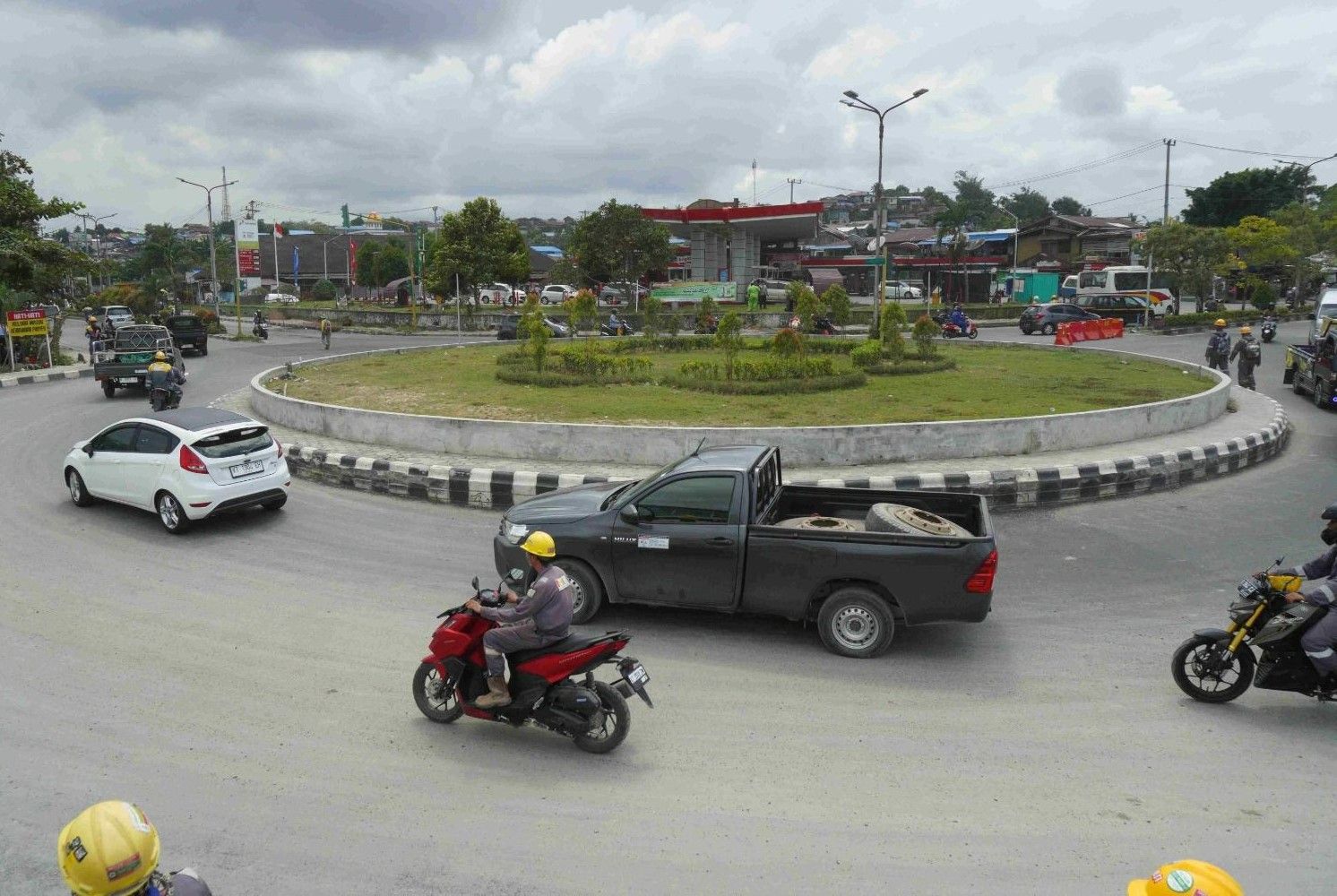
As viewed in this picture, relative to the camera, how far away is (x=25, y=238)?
27.8 m

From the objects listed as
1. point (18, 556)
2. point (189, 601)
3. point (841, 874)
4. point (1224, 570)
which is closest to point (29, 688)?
point (189, 601)

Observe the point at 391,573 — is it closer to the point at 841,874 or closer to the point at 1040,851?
the point at 841,874

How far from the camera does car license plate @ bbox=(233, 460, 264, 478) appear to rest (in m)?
11.2

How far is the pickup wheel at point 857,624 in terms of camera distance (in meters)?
7.32

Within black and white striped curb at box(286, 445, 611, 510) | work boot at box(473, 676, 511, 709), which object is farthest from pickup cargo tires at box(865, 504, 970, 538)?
black and white striped curb at box(286, 445, 611, 510)

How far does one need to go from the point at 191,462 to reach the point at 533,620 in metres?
7.08

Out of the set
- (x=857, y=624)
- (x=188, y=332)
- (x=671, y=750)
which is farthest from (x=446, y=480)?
(x=188, y=332)

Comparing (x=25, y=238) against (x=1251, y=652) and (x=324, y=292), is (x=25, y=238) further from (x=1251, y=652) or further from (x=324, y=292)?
Answer: (x=324, y=292)

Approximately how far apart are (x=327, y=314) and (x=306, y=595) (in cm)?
5055

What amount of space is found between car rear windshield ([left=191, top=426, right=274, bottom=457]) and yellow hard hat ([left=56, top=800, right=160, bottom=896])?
9.05 metres

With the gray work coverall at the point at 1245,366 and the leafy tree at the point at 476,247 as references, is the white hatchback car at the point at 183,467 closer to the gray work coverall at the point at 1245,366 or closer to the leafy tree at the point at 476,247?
the gray work coverall at the point at 1245,366

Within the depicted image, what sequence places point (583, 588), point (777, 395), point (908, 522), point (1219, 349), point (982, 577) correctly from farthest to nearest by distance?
point (1219, 349), point (777, 395), point (583, 588), point (908, 522), point (982, 577)

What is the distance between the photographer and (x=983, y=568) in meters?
7.12

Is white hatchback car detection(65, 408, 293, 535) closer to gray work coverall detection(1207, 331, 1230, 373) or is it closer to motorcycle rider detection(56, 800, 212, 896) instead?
motorcycle rider detection(56, 800, 212, 896)
